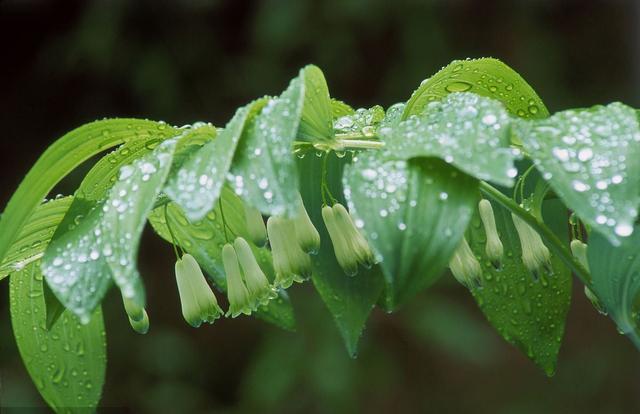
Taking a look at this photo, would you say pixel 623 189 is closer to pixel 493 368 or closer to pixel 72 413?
pixel 72 413

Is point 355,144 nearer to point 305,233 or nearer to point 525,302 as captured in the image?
point 305,233

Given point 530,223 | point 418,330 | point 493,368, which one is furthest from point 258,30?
point 530,223

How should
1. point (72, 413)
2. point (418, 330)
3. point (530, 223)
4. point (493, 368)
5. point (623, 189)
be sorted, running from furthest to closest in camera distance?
point (493, 368) → point (418, 330) → point (72, 413) → point (530, 223) → point (623, 189)

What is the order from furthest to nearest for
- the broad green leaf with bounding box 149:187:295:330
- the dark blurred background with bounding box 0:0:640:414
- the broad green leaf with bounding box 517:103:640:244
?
the dark blurred background with bounding box 0:0:640:414
the broad green leaf with bounding box 149:187:295:330
the broad green leaf with bounding box 517:103:640:244

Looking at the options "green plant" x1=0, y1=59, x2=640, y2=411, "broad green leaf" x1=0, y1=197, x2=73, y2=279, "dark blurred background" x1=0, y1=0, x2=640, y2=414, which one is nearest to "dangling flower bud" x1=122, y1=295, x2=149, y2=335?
"green plant" x1=0, y1=59, x2=640, y2=411

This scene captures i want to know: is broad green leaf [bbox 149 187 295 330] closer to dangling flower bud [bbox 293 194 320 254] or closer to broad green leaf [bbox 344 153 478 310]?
dangling flower bud [bbox 293 194 320 254]

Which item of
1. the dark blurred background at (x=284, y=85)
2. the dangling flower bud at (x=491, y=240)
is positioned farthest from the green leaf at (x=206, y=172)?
the dark blurred background at (x=284, y=85)
